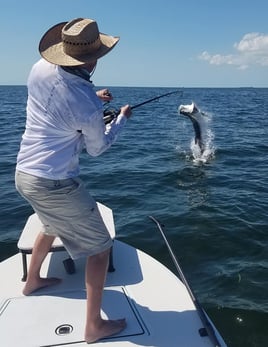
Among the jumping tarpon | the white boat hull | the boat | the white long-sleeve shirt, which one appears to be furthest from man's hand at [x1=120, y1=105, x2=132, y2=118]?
the jumping tarpon

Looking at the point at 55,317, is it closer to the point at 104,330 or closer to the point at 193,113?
the point at 104,330

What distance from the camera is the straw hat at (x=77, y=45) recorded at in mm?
3037

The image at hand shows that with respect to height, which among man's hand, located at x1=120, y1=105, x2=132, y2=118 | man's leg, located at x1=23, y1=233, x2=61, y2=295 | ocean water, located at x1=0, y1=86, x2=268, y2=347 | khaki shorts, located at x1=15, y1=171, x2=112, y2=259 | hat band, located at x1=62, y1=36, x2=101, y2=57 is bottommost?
ocean water, located at x1=0, y1=86, x2=268, y2=347

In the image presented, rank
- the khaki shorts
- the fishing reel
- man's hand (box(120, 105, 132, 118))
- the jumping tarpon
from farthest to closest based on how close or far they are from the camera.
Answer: the jumping tarpon
the fishing reel
man's hand (box(120, 105, 132, 118))
the khaki shorts

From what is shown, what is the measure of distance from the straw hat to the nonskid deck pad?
2.07 metres

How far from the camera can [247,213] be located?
811 cm

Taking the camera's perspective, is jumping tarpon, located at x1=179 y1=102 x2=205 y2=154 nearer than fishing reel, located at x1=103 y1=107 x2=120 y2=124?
No

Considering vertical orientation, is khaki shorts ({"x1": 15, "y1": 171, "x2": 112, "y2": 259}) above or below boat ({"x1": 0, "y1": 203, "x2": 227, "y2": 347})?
above

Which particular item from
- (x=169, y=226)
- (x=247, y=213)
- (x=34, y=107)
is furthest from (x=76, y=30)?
(x=247, y=213)

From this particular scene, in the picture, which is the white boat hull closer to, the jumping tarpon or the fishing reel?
the fishing reel

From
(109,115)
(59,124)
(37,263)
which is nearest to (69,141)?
(59,124)

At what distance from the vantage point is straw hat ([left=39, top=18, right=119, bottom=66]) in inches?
120

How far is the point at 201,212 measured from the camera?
8219 mm

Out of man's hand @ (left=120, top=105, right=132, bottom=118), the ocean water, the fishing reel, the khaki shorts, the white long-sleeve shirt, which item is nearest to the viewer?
the white long-sleeve shirt
